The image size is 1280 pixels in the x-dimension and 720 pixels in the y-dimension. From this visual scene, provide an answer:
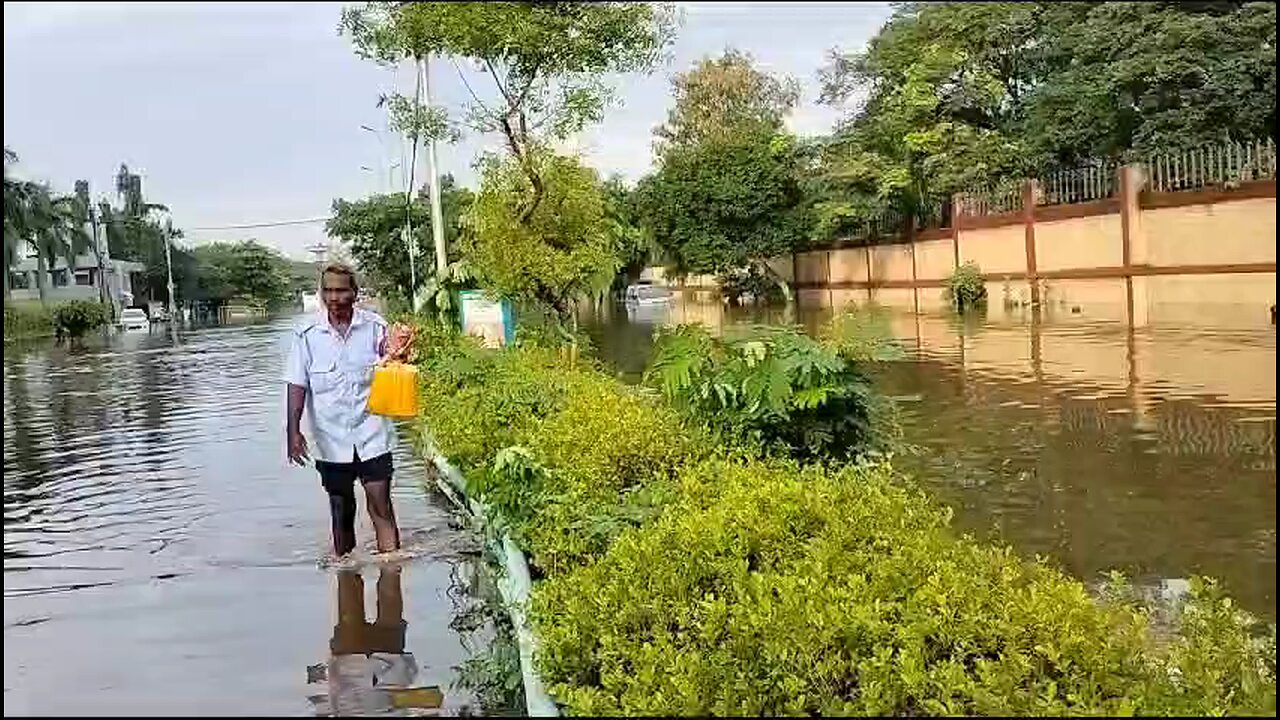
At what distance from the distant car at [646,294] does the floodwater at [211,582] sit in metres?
39.9

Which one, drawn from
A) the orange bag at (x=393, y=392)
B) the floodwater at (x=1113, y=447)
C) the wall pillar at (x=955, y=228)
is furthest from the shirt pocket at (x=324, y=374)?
the wall pillar at (x=955, y=228)

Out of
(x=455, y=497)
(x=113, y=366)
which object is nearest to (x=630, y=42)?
(x=455, y=497)

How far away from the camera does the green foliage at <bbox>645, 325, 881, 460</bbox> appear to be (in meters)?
5.74

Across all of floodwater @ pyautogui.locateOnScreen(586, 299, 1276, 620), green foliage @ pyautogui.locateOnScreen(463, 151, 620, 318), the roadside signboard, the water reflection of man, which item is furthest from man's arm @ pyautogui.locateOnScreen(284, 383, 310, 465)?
the roadside signboard

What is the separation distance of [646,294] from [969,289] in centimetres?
2761

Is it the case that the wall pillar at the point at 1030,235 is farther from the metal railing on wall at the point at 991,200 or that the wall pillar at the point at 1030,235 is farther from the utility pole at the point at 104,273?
the utility pole at the point at 104,273

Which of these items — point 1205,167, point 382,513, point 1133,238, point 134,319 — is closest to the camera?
point 382,513

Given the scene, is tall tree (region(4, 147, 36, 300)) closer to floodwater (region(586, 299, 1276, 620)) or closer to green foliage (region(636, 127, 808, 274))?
floodwater (region(586, 299, 1276, 620))

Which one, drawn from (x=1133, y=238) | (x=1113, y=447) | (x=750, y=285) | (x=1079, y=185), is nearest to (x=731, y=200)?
(x=750, y=285)

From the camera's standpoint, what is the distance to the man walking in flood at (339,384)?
219 inches

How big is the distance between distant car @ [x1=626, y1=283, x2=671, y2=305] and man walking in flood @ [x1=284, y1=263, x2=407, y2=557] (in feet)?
151

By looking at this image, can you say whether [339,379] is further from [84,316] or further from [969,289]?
[969,289]

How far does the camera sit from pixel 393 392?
5.56m

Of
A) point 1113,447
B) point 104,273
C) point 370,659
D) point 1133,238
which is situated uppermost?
point 104,273
